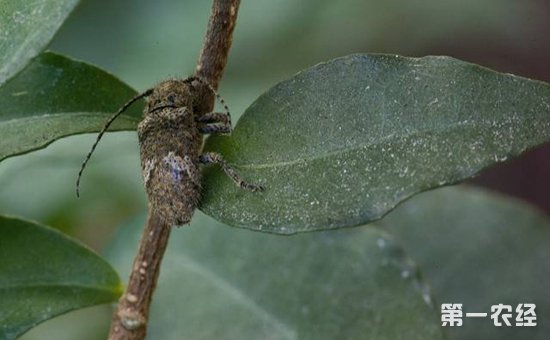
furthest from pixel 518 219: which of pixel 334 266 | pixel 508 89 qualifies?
pixel 508 89

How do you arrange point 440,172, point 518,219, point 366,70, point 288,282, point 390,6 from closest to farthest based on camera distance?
point 440,172, point 366,70, point 288,282, point 518,219, point 390,6

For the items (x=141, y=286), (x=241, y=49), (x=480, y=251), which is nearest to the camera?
(x=141, y=286)

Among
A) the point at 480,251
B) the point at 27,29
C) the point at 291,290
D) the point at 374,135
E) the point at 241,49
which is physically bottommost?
the point at 291,290

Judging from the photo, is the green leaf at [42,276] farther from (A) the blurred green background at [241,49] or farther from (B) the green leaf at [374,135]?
(A) the blurred green background at [241,49]

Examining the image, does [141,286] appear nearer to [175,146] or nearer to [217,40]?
[175,146]

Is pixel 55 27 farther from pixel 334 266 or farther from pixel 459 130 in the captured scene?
pixel 334 266

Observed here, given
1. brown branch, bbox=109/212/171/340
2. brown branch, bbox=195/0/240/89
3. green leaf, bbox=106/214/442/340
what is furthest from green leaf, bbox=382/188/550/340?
brown branch, bbox=195/0/240/89

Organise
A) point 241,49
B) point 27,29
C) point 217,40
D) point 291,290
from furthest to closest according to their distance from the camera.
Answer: point 241,49, point 291,290, point 217,40, point 27,29

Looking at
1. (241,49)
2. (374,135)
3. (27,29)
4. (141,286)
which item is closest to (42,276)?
(141,286)
